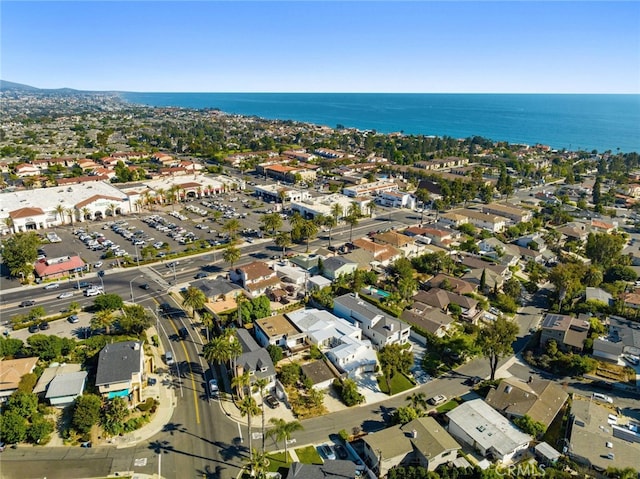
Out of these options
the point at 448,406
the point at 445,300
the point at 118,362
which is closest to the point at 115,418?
the point at 118,362

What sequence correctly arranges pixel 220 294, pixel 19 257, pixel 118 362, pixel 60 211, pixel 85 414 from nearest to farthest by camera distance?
pixel 85 414 < pixel 118 362 < pixel 220 294 < pixel 19 257 < pixel 60 211

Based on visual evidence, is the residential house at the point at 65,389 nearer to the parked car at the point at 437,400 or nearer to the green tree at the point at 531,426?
the parked car at the point at 437,400

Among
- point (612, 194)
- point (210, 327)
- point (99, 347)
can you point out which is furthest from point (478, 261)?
point (612, 194)

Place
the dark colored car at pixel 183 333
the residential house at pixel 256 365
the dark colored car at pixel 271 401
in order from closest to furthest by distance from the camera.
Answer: the dark colored car at pixel 271 401 < the residential house at pixel 256 365 < the dark colored car at pixel 183 333

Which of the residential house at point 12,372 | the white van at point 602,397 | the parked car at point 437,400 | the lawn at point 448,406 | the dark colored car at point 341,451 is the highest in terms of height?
the residential house at point 12,372

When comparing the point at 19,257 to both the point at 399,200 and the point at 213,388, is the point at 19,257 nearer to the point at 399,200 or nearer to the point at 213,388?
the point at 213,388
